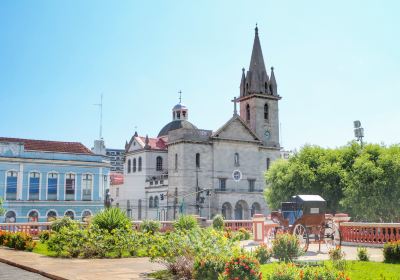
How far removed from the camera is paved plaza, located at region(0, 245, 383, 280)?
11.2 m

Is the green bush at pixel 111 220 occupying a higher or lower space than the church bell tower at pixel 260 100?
lower

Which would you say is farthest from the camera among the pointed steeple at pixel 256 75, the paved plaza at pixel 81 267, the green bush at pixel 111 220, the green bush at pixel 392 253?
the pointed steeple at pixel 256 75

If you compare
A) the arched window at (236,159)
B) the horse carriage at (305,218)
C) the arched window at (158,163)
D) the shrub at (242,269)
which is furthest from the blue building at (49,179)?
the shrub at (242,269)

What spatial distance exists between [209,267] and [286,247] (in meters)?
4.65

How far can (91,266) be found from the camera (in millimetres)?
13203

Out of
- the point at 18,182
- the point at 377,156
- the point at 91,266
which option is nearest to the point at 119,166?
the point at 18,182

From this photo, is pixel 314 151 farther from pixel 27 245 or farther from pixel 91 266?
pixel 91 266

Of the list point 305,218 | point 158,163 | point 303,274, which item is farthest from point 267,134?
point 303,274

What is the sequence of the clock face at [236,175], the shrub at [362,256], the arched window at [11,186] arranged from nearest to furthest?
the shrub at [362,256] < the arched window at [11,186] < the clock face at [236,175]

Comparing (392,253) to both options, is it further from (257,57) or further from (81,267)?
(257,57)

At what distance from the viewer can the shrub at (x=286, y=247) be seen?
43.9 ft

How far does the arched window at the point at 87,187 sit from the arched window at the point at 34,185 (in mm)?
4318

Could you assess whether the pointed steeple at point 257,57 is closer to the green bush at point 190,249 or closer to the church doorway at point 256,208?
the church doorway at point 256,208

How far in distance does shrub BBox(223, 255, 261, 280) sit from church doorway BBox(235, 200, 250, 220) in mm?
52685
